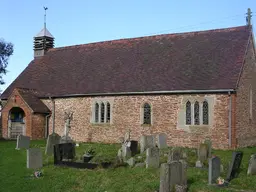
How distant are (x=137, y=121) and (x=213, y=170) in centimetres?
1174

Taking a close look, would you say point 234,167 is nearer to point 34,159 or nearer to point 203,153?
point 203,153

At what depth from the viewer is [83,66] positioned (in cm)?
2717

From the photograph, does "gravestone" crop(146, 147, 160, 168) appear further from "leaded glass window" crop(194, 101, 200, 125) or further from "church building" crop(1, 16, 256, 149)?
"leaded glass window" crop(194, 101, 200, 125)

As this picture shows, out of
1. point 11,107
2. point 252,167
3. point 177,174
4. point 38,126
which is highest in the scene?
point 11,107

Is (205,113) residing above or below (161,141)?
above

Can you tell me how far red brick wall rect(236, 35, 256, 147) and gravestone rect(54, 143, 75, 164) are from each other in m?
9.64

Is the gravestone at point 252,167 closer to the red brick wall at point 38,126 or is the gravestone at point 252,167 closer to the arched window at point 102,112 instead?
the arched window at point 102,112

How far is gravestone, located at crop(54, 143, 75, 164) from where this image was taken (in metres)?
14.1

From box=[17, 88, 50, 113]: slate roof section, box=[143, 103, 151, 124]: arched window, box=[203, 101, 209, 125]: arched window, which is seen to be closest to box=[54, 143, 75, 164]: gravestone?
box=[143, 103, 151, 124]: arched window

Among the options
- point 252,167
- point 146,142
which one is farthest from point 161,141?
point 252,167

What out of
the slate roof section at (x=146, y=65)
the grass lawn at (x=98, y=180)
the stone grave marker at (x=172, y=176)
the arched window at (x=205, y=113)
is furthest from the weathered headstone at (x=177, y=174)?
the arched window at (x=205, y=113)

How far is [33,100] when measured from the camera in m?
25.4

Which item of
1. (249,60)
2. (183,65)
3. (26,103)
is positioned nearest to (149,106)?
(183,65)

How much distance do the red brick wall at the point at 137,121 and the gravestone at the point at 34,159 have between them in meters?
9.50
